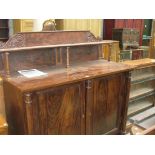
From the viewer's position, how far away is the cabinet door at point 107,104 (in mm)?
1856

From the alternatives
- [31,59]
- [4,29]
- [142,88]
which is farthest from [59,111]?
[4,29]

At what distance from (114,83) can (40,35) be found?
84 cm

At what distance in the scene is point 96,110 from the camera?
1904 millimetres

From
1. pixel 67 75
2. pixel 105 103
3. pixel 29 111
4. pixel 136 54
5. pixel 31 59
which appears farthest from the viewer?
pixel 136 54

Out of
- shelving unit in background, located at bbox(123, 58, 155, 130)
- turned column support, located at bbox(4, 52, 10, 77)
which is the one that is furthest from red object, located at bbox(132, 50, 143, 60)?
turned column support, located at bbox(4, 52, 10, 77)

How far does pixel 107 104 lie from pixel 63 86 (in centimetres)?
61

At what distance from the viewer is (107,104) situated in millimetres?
1992

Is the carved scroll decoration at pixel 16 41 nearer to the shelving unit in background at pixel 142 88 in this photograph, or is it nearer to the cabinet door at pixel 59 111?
the cabinet door at pixel 59 111

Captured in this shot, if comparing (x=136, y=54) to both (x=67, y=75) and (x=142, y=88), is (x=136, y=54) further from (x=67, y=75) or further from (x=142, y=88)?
(x=67, y=75)

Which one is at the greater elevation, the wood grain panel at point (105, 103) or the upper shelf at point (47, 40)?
the upper shelf at point (47, 40)

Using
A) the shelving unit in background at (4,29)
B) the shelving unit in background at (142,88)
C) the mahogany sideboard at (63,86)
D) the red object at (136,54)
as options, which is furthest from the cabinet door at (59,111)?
the shelving unit in background at (4,29)
